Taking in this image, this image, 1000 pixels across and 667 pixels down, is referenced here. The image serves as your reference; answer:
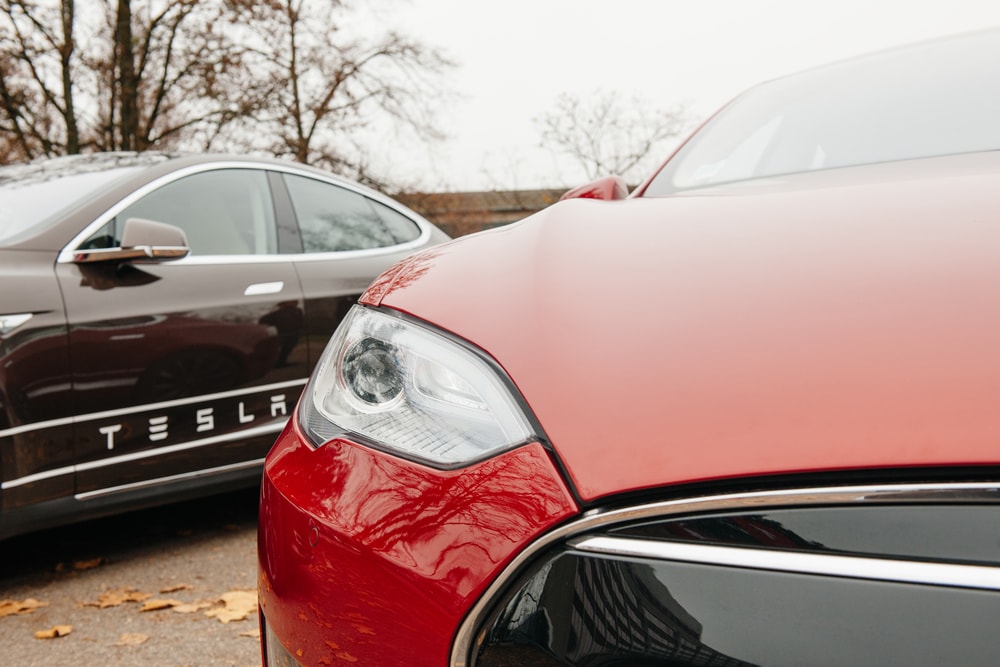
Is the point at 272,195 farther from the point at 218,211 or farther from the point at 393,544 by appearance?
→ the point at 393,544

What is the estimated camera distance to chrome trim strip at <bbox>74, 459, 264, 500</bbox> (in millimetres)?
2475

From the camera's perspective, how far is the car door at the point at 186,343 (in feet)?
8.17

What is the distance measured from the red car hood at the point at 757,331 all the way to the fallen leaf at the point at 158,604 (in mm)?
1658

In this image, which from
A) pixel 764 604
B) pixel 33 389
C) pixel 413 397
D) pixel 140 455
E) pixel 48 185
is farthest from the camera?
pixel 48 185

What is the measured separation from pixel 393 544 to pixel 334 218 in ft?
9.25

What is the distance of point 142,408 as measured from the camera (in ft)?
8.45

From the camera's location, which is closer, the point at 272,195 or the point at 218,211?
the point at 218,211

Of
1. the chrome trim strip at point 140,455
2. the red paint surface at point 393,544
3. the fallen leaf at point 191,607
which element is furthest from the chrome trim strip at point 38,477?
the red paint surface at point 393,544

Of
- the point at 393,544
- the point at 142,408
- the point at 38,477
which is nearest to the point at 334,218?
the point at 142,408

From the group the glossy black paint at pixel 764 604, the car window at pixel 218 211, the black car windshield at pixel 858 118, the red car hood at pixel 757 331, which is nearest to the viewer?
the glossy black paint at pixel 764 604

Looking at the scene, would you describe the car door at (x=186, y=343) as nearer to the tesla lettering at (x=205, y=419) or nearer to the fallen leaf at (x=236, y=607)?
the tesla lettering at (x=205, y=419)

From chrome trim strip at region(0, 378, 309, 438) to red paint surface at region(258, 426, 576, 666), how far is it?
5.18 feet

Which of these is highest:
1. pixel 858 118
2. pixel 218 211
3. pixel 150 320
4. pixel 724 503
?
pixel 858 118

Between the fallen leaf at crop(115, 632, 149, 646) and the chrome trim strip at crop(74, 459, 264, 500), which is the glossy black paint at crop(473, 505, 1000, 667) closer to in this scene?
the fallen leaf at crop(115, 632, 149, 646)
